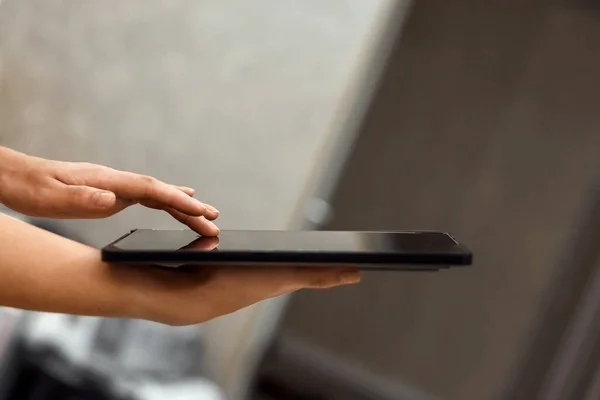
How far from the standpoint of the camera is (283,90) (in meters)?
1.47

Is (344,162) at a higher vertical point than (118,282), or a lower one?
higher

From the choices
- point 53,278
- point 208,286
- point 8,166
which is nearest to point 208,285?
point 208,286

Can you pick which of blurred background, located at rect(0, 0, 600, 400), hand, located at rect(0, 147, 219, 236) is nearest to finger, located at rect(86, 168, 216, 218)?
hand, located at rect(0, 147, 219, 236)

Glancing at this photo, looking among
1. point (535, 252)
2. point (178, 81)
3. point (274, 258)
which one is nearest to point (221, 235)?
point (274, 258)

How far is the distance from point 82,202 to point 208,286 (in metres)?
0.13

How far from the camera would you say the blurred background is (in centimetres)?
129

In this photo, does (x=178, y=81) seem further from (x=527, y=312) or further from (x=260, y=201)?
(x=527, y=312)

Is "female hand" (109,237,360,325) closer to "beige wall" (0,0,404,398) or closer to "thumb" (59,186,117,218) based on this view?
"thumb" (59,186,117,218)

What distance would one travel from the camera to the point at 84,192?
0.50 meters

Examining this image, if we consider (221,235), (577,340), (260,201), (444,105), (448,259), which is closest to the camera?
(448,259)

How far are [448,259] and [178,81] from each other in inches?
48.3

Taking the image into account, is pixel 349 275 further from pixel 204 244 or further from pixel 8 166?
pixel 8 166

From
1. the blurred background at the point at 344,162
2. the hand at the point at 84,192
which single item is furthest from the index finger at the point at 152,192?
the blurred background at the point at 344,162

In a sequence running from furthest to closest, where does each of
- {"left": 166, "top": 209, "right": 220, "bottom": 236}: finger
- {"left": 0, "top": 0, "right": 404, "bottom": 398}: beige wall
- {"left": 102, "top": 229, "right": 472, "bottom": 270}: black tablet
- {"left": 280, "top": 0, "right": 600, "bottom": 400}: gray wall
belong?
{"left": 0, "top": 0, "right": 404, "bottom": 398}: beige wall → {"left": 280, "top": 0, "right": 600, "bottom": 400}: gray wall → {"left": 166, "top": 209, "right": 220, "bottom": 236}: finger → {"left": 102, "top": 229, "right": 472, "bottom": 270}: black tablet
